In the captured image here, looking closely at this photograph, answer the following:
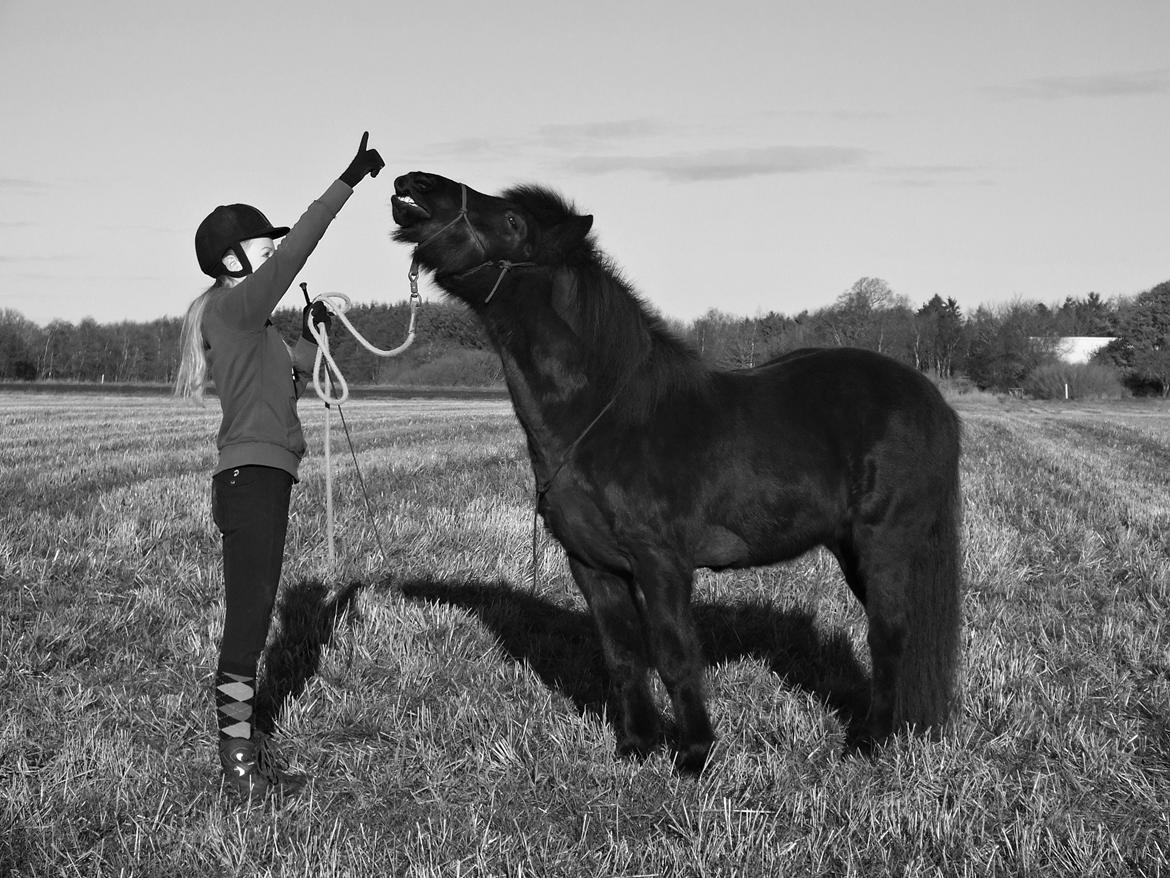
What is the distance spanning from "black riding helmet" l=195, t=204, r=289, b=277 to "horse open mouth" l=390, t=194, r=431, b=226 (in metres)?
Answer: 0.66

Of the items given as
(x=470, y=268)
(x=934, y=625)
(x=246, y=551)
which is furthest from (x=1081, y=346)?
(x=246, y=551)

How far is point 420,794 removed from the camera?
14.5 ft

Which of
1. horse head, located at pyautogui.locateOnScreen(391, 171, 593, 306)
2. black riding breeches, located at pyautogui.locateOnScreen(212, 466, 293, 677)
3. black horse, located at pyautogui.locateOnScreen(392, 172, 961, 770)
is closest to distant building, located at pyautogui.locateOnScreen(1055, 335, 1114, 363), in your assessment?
black horse, located at pyautogui.locateOnScreen(392, 172, 961, 770)

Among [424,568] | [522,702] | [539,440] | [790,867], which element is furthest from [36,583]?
[790,867]

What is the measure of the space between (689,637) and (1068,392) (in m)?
64.3

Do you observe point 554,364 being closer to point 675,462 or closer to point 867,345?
point 675,462

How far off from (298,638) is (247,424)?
7.36 feet

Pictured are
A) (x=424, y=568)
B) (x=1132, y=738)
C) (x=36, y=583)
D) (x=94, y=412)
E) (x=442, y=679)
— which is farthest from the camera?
(x=94, y=412)

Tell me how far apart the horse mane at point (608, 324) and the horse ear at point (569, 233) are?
28mm

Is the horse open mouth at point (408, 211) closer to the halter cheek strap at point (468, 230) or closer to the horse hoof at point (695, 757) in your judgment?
the halter cheek strap at point (468, 230)

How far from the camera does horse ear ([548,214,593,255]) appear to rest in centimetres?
451

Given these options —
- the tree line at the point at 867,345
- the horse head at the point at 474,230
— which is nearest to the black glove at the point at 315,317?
the horse head at the point at 474,230

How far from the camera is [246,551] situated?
4.54m

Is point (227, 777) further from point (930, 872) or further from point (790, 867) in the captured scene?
point (930, 872)
